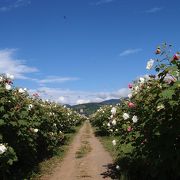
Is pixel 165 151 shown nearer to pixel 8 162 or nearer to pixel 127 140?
pixel 127 140

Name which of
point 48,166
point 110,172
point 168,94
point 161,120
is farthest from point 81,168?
point 168,94

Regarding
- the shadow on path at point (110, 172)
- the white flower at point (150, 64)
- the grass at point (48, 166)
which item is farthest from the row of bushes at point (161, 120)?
the grass at point (48, 166)

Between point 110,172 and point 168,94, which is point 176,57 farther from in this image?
point 110,172

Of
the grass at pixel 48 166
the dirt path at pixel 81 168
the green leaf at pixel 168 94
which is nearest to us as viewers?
the green leaf at pixel 168 94

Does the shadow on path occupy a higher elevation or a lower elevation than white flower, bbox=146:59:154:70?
lower

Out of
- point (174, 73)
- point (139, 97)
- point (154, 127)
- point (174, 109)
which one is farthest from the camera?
point (139, 97)

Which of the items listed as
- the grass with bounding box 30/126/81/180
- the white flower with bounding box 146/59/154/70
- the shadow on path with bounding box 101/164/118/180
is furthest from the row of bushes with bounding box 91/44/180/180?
the grass with bounding box 30/126/81/180

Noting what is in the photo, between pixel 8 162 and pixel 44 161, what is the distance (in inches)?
251

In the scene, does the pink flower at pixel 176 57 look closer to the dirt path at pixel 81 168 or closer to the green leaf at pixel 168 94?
the green leaf at pixel 168 94

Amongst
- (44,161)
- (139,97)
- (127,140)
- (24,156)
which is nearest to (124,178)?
(127,140)

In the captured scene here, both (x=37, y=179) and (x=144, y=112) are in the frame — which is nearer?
(x=144, y=112)

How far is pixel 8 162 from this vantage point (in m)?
9.72

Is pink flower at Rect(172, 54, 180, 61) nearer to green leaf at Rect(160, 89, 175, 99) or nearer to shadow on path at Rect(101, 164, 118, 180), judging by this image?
green leaf at Rect(160, 89, 175, 99)

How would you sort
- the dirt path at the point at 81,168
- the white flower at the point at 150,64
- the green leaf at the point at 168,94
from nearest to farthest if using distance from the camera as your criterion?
the green leaf at the point at 168,94, the white flower at the point at 150,64, the dirt path at the point at 81,168
